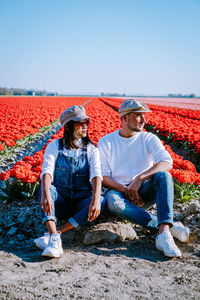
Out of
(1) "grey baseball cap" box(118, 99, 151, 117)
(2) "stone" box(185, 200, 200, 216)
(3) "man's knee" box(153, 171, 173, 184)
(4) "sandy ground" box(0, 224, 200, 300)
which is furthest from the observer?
(2) "stone" box(185, 200, 200, 216)

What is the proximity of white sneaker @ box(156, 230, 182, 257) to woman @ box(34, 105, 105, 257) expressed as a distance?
64 cm

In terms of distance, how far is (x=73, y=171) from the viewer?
3.10m

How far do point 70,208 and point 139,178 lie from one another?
0.78 metres

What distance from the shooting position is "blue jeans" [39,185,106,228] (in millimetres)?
2921

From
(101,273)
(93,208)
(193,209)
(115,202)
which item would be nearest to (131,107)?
(115,202)

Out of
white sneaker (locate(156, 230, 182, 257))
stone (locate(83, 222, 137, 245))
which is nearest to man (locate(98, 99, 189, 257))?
white sneaker (locate(156, 230, 182, 257))

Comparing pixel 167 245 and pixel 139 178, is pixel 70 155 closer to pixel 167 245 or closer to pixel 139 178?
pixel 139 178

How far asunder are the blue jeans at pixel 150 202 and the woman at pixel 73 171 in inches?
6.7

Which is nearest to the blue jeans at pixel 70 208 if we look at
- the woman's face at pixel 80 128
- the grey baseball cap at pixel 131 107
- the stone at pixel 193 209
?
the woman's face at pixel 80 128

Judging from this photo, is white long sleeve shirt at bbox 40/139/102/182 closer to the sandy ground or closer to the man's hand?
the man's hand

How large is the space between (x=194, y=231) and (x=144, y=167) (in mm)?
871

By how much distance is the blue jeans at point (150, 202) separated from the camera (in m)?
2.83

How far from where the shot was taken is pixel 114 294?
83.8 inches

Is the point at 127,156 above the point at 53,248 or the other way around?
above
